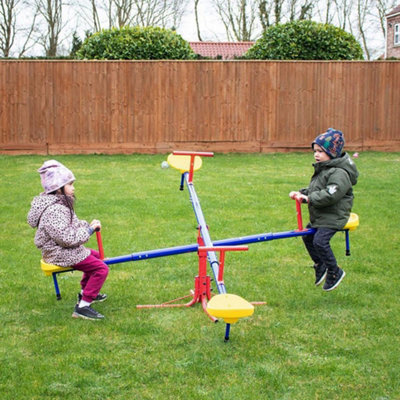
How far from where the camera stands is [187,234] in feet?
23.4

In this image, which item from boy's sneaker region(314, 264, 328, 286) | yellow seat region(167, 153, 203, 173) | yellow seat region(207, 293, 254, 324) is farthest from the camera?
yellow seat region(167, 153, 203, 173)

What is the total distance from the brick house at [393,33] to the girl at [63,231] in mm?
34585

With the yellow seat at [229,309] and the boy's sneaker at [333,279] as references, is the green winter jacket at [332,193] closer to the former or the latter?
the boy's sneaker at [333,279]

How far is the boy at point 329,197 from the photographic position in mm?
4863

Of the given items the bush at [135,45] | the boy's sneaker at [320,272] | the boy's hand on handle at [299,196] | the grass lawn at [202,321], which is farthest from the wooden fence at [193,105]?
the boy's hand on handle at [299,196]

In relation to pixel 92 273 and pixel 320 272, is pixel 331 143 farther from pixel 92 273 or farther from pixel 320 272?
pixel 92 273

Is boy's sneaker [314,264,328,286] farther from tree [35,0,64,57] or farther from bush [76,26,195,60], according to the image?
tree [35,0,64,57]

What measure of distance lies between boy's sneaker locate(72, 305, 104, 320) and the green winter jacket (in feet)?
5.92

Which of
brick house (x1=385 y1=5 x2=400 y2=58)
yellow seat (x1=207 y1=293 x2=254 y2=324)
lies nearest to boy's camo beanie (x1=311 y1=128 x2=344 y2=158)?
yellow seat (x1=207 y1=293 x2=254 y2=324)

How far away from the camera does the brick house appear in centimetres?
3612

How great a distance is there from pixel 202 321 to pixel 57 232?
3.90ft

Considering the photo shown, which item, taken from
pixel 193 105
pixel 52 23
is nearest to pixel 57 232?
pixel 193 105

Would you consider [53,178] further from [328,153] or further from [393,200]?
[393,200]

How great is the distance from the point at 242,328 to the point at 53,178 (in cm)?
169
